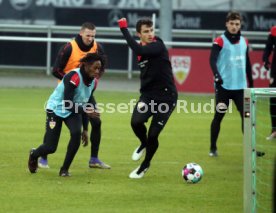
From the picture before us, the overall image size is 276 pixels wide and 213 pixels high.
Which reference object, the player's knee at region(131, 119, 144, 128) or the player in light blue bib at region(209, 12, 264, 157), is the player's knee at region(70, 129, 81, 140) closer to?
the player's knee at region(131, 119, 144, 128)

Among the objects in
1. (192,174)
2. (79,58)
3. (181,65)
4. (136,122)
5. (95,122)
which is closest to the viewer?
(192,174)

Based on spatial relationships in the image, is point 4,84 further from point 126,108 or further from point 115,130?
point 115,130

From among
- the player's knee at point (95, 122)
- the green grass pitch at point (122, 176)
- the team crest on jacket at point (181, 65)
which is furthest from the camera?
the team crest on jacket at point (181, 65)

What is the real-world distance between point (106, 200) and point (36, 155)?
1.85 metres

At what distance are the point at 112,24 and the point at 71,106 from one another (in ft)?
63.3

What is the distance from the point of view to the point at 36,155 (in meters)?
11.7

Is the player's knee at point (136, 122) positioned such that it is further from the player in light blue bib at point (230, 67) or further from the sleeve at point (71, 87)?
the player in light blue bib at point (230, 67)

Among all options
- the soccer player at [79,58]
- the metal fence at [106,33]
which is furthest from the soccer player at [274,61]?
the metal fence at [106,33]

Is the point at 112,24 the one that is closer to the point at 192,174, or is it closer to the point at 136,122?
the point at 136,122

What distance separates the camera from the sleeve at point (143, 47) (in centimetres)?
1126

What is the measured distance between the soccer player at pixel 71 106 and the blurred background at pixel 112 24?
43.7 ft

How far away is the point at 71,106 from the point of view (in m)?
11.7

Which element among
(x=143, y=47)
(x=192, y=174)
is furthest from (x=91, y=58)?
(x=192, y=174)

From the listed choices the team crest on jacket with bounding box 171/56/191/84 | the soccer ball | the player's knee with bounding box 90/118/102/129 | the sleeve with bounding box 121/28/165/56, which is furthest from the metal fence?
the soccer ball
